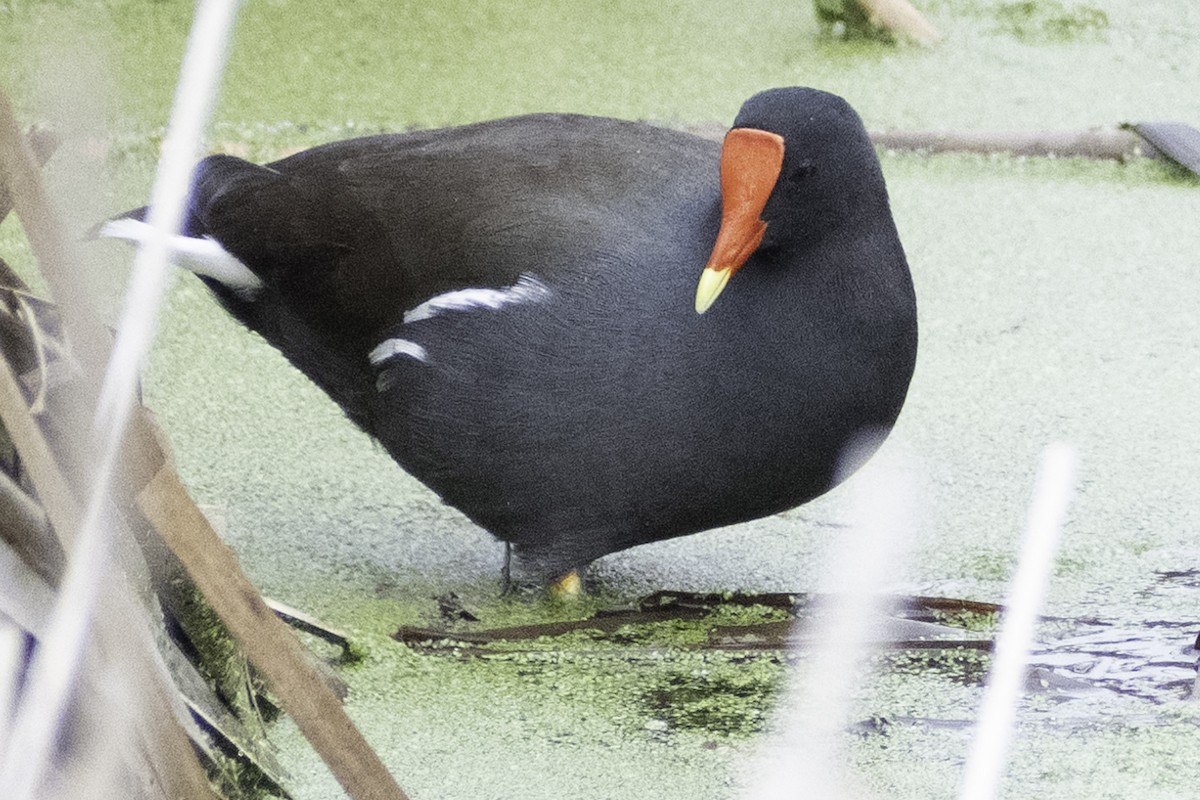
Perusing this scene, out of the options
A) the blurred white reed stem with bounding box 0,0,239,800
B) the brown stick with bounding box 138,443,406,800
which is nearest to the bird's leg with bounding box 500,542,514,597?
the brown stick with bounding box 138,443,406,800

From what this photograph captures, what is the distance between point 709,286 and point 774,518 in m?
0.53

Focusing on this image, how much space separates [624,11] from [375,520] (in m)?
1.68

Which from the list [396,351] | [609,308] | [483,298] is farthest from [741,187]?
[396,351]

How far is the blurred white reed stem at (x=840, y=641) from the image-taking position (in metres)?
1.25

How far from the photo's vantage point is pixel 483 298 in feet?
4.91

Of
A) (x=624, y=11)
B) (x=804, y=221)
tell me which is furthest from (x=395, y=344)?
(x=624, y=11)

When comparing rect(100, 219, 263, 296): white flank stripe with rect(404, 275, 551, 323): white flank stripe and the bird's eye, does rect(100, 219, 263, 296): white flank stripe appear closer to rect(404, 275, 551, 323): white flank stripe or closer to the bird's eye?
rect(404, 275, 551, 323): white flank stripe

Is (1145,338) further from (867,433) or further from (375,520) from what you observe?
(375,520)

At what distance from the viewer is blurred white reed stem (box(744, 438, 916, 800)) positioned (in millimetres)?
1248

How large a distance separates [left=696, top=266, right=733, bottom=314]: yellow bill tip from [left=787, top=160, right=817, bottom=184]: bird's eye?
99 millimetres

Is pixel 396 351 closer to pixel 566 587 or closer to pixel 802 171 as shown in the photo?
pixel 566 587

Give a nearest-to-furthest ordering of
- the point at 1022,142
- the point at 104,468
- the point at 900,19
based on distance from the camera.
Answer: the point at 104,468 < the point at 1022,142 < the point at 900,19

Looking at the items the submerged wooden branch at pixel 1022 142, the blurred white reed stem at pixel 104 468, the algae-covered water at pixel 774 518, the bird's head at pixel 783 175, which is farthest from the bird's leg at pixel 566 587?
the submerged wooden branch at pixel 1022 142

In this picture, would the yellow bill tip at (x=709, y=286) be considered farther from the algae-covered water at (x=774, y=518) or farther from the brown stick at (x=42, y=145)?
the brown stick at (x=42, y=145)
